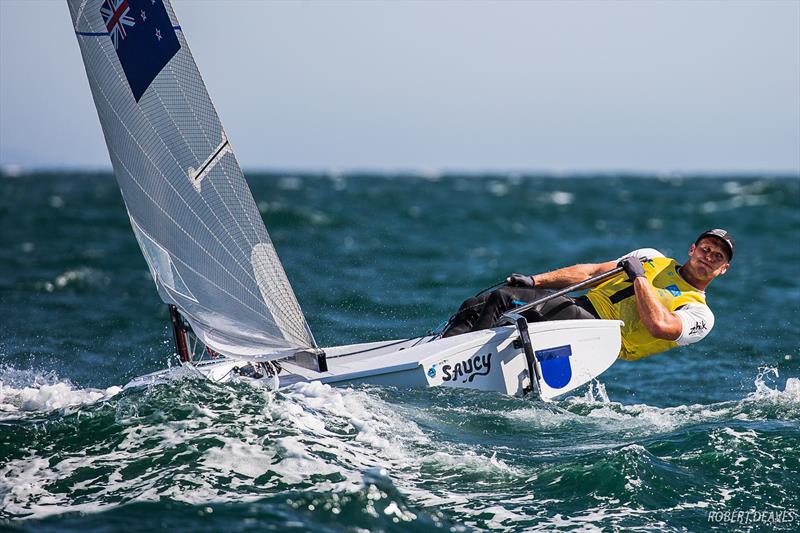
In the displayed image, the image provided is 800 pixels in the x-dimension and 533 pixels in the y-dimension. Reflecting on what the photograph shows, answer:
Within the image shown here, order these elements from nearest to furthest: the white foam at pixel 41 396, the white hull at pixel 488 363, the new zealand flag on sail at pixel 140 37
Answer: the new zealand flag on sail at pixel 140 37
the white foam at pixel 41 396
the white hull at pixel 488 363

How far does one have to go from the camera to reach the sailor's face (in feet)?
20.0

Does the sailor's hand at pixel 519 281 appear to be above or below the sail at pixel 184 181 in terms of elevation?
below

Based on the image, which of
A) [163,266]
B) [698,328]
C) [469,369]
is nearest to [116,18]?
[163,266]

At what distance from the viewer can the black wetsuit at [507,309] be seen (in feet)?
20.2

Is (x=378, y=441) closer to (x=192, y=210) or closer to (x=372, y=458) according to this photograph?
(x=372, y=458)

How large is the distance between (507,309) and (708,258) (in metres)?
1.34

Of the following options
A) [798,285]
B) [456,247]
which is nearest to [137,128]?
[798,285]

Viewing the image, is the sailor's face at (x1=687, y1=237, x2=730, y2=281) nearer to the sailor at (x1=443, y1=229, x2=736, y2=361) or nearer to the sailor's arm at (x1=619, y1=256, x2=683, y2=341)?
the sailor at (x1=443, y1=229, x2=736, y2=361)

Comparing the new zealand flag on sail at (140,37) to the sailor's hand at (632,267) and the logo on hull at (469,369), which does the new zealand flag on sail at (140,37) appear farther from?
the sailor's hand at (632,267)

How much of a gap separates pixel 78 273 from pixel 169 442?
8825 millimetres

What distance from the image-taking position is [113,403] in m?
5.04

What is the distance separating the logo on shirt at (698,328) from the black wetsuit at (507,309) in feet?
2.12
